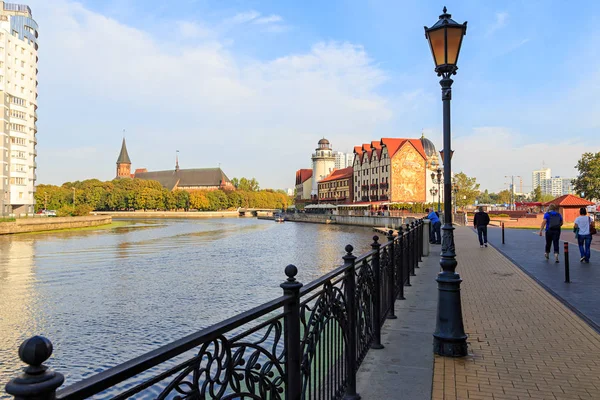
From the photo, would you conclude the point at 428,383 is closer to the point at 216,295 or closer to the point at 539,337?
the point at 539,337

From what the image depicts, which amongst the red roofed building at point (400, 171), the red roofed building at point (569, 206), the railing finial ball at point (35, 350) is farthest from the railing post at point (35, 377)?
the red roofed building at point (400, 171)

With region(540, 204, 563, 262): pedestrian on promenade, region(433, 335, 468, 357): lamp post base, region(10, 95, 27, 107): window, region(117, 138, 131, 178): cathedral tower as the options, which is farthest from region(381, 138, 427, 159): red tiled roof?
region(117, 138, 131, 178): cathedral tower

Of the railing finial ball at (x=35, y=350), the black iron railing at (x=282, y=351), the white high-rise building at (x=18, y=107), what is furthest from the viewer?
the white high-rise building at (x=18, y=107)

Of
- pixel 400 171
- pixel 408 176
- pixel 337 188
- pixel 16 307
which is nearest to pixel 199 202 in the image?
pixel 337 188

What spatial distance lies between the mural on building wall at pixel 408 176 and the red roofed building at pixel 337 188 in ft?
62.5

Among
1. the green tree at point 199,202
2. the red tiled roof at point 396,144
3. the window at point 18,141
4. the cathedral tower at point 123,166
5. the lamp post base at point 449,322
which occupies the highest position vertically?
the cathedral tower at point 123,166

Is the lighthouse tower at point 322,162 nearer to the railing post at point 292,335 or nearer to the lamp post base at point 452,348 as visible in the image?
the lamp post base at point 452,348

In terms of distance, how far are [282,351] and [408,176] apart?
2920 inches

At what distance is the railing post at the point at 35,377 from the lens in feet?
4.31

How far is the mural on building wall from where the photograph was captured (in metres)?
74.2

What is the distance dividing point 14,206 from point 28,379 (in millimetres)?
77687

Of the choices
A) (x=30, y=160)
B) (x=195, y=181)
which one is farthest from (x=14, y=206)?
(x=195, y=181)

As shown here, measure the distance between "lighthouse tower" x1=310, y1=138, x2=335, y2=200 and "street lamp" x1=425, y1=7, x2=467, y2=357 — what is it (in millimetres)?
104574

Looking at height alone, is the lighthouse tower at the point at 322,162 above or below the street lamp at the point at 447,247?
above
